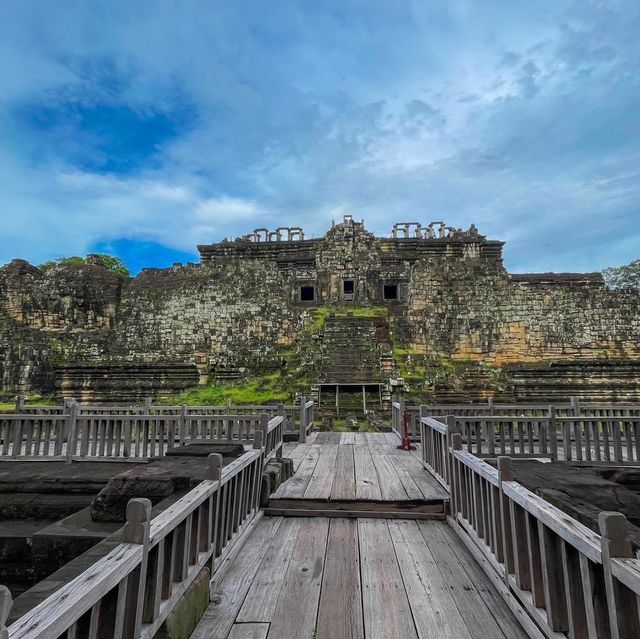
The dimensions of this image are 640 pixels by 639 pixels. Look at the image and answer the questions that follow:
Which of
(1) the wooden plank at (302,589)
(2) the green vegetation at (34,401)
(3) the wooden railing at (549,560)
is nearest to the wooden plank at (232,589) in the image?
(1) the wooden plank at (302,589)

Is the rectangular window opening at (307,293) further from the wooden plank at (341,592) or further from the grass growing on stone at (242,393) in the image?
the wooden plank at (341,592)

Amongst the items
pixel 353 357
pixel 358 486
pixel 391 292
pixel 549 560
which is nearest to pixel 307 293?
pixel 391 292

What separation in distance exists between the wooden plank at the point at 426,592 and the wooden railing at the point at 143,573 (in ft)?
4.77

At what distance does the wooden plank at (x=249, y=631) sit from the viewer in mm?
2414

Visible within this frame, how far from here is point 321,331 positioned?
1825 centimetres

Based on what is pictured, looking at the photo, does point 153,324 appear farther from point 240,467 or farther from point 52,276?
point 240,467

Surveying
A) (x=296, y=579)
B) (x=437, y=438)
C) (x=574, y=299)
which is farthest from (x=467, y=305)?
(x=296, y=579)

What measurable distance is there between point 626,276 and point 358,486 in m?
43.0

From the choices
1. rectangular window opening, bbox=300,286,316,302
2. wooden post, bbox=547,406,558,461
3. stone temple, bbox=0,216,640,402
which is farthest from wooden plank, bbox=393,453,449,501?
rectangular window opening, bbox=300,286,316,302

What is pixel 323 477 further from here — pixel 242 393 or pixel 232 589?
pixel 242 393

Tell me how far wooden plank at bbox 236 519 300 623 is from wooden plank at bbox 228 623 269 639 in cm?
4

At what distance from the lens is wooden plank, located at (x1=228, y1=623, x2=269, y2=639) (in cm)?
241

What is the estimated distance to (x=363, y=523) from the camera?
4.35 metres

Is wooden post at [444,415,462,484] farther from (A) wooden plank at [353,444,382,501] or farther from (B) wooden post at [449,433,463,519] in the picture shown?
(A) wooden plank at [353,444,382,501]
